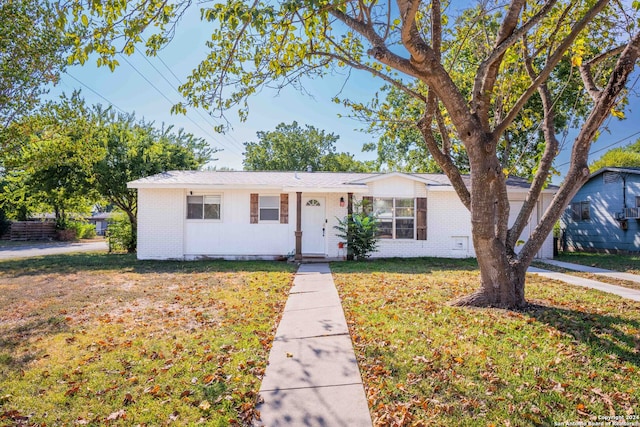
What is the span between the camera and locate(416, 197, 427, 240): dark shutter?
45.5 feet

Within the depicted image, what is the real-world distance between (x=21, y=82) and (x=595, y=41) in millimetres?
13872

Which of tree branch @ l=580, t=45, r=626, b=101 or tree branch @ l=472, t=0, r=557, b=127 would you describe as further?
tree branch @ l=580, t=45, r=626, b=101

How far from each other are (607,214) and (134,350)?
2113 centimetres

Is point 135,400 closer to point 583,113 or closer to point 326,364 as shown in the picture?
point 326,364

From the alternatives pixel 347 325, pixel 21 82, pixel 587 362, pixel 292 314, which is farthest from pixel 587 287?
pixel 21 82

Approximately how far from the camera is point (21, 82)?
10.1 m

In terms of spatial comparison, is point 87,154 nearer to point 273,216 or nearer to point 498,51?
point 273,216

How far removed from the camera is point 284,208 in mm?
13602

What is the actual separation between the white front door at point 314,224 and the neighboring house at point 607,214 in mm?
13393

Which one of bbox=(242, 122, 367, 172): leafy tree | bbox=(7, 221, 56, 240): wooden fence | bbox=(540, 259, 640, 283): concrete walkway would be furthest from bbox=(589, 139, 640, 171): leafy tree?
bbox=(7, 221, 56, 240): wooden fence

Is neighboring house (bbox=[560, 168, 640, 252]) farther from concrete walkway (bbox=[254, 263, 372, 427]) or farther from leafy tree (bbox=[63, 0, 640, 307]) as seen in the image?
concrete walkway (bbox=[254, 263, 372, 427])

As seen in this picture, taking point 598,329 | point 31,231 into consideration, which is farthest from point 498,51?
point 31,231

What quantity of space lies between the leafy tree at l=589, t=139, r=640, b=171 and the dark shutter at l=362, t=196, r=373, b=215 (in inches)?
1066

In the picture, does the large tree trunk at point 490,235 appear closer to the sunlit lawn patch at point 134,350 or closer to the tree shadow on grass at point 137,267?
the sunlit lawn patch at point 134,350
